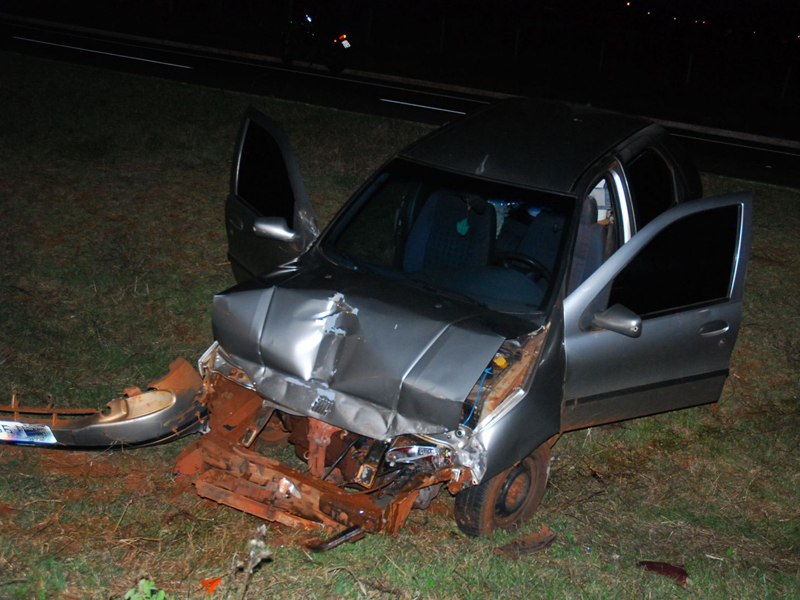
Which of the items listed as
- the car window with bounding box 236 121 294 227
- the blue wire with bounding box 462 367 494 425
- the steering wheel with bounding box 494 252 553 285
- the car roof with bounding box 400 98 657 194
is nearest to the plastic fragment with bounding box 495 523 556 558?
Result: the blue wire with bounding box 462 367 494 425

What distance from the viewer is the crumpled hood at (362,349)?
378cm

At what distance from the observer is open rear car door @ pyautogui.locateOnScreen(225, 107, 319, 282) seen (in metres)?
5.02

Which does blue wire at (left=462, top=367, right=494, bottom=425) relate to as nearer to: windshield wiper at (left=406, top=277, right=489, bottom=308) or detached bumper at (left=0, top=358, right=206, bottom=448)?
windshield wiper at (left=406, top=277, right=489, bottom=308)

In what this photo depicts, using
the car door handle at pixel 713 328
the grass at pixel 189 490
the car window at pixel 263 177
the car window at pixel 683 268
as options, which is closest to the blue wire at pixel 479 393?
the grass at pixel 189 490

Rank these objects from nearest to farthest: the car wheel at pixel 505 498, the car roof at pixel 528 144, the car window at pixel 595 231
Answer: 1. the car wheel at pixel 505 498
2. the car window at pixel 595 231
3. the car roof at pixel 528 144

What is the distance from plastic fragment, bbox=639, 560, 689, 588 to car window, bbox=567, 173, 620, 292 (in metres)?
1.52

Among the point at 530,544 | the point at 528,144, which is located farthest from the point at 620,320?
the point at 528,144

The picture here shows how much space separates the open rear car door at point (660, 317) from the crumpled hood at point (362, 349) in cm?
46

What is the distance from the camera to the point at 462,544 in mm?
4262

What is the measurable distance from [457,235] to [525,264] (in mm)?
470

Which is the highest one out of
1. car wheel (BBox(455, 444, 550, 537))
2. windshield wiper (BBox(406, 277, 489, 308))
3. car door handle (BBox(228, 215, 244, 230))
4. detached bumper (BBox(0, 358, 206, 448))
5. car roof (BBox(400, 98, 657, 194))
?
car roof (BBox(400, 98, 657, 194))

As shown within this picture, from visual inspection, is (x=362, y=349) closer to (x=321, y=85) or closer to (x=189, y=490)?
(x=189, y=490)

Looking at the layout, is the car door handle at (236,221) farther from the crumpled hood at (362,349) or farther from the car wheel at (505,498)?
the car wheel at (505,498)

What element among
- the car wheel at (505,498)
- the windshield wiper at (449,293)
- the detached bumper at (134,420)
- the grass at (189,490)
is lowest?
the grass at (189,490)
